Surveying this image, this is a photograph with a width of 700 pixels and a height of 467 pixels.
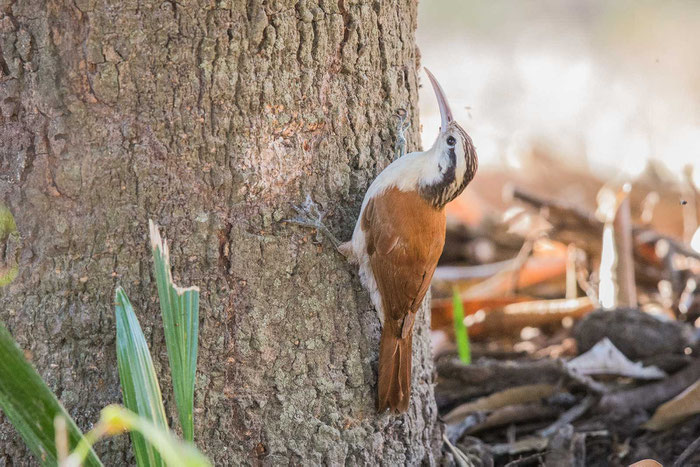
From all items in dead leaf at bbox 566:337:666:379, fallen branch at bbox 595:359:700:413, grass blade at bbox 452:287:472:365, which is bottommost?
fallen branch at bbox 595:359:700:413

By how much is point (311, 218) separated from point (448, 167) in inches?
23.6

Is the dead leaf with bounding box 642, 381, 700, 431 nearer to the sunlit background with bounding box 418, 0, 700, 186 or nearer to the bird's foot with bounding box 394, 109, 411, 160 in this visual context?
the bird's foot with bounding box 394, 109, 411, 160

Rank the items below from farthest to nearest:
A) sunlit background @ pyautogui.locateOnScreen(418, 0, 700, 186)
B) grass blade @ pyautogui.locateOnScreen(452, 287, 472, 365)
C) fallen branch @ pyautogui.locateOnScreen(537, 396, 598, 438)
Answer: sunlit background @ pyautogui.locateOnScreen(418, 0, 700, 186)
grass blade @ pyautogui.locateOnScreen(452, 287, 472, 365)
fallen branch @ pyautogui.locateOnScreen(537, 396, 598, 438)

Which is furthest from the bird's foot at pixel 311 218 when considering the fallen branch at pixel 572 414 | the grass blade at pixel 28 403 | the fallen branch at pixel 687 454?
the fallen branch at pixel 687 454

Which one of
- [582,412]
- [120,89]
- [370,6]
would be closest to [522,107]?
[582,412]

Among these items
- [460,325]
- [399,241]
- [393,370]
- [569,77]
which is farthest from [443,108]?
[569,77]

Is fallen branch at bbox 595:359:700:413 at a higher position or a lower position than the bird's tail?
lower

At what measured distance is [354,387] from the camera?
9.43 feet

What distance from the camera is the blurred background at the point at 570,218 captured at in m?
4.01

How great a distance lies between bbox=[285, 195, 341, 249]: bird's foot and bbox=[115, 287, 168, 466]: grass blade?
0.66 meters

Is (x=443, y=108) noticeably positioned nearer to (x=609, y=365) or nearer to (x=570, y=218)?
(x=609, y=365)

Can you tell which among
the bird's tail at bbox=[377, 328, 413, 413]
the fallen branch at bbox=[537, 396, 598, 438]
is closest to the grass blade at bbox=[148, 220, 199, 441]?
the bird's tail at bbox=[377, 328, 413, 413]

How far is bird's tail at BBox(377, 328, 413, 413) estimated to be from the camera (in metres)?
2.87

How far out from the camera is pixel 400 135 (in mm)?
3037
